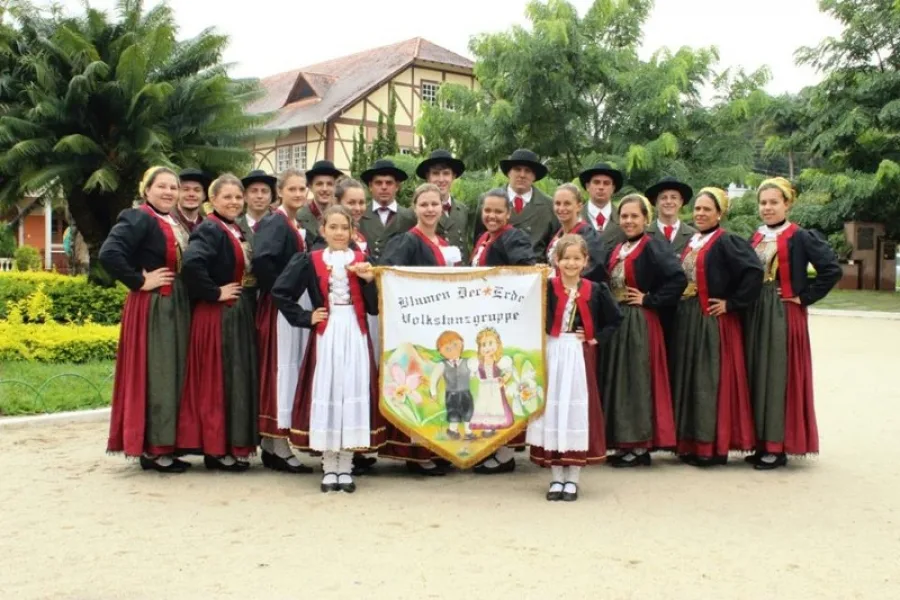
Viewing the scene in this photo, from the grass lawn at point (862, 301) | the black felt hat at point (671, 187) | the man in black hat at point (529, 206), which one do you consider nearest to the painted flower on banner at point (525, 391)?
the man in black hat at point (529, 206)

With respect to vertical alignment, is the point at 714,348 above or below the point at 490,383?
above

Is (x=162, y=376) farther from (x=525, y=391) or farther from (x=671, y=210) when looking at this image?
(x=671, y=210)

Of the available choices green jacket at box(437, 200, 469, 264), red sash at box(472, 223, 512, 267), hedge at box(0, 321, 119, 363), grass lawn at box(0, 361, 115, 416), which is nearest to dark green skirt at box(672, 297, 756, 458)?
red sash at box(472, 223, 512, 267)

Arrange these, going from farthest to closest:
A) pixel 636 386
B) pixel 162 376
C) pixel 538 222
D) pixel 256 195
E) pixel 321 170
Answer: pixel 538 222, pixel 321 170, pixel 256 195, pixel 636 386, pixel 162 376

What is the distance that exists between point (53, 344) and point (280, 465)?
5647mm

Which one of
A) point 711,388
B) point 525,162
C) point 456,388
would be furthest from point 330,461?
point 525,162

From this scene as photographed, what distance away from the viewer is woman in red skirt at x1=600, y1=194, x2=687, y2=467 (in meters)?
6.83

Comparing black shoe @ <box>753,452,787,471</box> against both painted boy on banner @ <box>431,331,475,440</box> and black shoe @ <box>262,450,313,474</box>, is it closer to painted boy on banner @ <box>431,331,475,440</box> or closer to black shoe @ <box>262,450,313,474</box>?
painted boy on banner @ <box>431,331,475,440</box>

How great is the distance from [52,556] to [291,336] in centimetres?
229

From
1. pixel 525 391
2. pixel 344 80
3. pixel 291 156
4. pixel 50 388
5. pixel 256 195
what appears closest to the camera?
pixel 525 391

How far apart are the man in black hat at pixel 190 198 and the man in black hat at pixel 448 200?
5.64 ft

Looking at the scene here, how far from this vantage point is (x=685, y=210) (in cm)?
1858

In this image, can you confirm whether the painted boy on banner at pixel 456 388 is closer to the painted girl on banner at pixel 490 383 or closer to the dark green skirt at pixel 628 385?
the painted girl on banner at pixel 490 383

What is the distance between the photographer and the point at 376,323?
6559 mm
